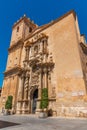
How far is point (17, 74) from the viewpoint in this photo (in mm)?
17359

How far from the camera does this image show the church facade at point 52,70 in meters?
10.8

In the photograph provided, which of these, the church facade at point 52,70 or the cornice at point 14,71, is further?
the cornice at point 14,71

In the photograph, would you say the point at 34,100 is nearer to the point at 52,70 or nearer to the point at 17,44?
the point at 52,70

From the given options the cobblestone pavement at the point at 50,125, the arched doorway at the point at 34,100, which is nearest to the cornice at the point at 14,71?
the arched doorway at the point at 34,100

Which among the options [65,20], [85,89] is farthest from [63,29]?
[85,89]

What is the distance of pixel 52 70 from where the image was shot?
535 inches

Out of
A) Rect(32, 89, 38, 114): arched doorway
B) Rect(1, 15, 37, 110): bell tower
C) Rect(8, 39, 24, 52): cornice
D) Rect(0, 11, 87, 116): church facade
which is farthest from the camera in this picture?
Rect(8, 39, 24, 52): cornice

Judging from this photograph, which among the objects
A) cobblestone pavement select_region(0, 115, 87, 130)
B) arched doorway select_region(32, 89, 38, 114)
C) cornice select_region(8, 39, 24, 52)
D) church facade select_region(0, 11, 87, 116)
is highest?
cornice select_region(8, 39, 24, 52)

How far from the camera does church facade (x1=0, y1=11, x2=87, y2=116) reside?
10.8m

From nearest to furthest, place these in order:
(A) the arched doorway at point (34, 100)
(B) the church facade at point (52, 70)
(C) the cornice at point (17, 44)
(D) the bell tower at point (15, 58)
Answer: (B) the church facade at point (52, 70)
(A) the arched doorway at point (34, 100)
(D) the bell tower at point (15, 58)
(C) the cornice at point (17, 44)

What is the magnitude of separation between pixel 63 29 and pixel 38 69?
5788mm

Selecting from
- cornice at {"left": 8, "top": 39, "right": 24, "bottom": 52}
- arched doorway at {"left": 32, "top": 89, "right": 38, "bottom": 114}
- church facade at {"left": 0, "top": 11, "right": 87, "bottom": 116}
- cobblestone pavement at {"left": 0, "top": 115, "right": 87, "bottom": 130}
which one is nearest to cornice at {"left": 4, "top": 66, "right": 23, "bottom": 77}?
church facade at {"left": 0, "top": 11, "right": 87, "bottom": 116}

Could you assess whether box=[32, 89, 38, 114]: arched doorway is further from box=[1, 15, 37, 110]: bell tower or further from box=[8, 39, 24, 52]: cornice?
box=[8, 39, 24, 52]: cornice

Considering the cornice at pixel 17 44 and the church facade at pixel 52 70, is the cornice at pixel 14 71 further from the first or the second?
the cornice at pixel 17 44
